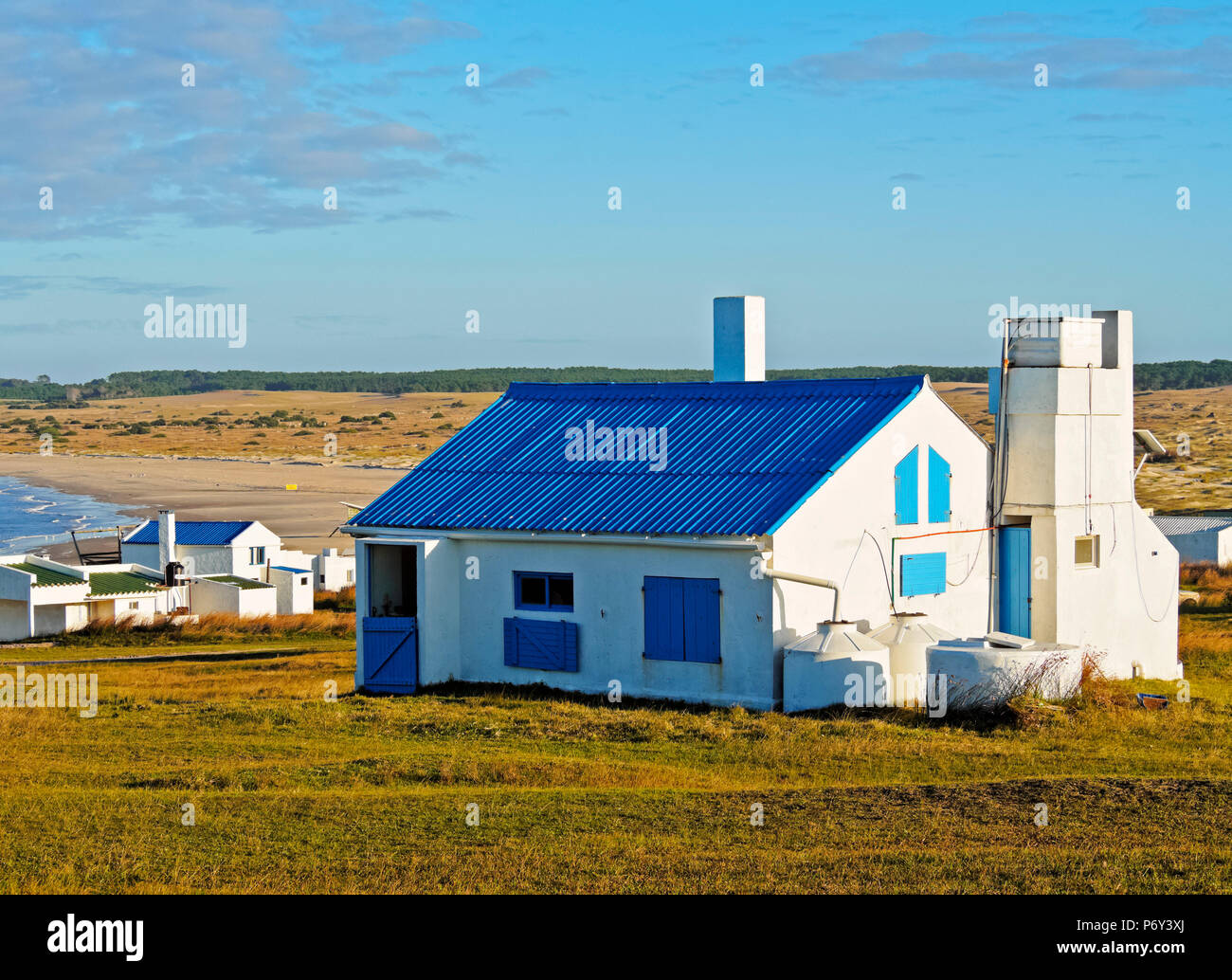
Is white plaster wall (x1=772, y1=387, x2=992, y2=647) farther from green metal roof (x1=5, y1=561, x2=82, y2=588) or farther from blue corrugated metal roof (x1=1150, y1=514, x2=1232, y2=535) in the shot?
blue corrugated metal roof (x1=1150, y1=514, x2=1232, y2=535)

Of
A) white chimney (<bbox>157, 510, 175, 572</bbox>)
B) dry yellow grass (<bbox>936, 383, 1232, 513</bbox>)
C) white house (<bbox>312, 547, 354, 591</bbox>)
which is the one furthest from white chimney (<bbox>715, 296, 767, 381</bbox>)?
white house (<bbox>312, 547, 354, 591</bbox>)

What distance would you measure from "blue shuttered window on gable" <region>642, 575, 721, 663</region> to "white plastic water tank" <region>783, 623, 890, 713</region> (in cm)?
133

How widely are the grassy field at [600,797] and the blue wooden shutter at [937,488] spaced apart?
457cm

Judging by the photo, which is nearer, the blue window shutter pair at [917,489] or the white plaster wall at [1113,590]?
the blue window shutter pair at [917,489]

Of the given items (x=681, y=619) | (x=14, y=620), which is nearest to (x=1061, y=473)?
(x=681, y=619)

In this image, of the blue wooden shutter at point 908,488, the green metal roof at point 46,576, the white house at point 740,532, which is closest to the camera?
the white house at point 740,532

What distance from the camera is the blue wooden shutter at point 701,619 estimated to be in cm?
2170

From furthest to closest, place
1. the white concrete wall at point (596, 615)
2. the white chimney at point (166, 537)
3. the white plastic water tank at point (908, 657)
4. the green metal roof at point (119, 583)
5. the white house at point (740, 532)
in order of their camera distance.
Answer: the white chimney at point (166, 537) < the green metal roof at point (119, 583) < the white house at point (740, 532) < the white concrete wall at point (596, 615) < the white plastic water tank at point (908, 657)

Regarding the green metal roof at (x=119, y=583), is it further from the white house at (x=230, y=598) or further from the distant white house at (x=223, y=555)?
the white house at (x=230, y=598)

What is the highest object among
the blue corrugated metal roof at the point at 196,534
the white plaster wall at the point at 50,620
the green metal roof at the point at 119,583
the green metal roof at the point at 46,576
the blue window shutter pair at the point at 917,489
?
the blue window shutter pair at the point at 917,489

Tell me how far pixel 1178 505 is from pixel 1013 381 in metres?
61.9

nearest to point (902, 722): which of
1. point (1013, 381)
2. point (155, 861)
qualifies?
point (1013, 381)

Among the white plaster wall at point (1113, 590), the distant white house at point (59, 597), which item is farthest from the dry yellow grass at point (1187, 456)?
the distant white house at point (59, 597)
